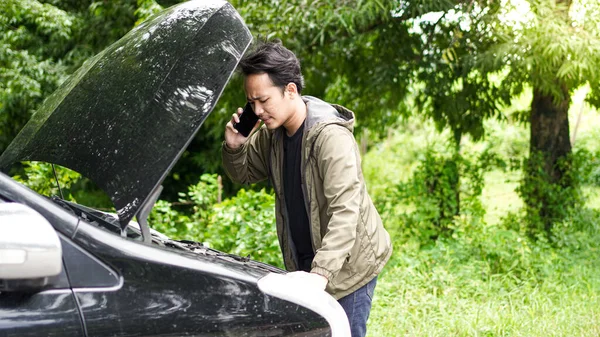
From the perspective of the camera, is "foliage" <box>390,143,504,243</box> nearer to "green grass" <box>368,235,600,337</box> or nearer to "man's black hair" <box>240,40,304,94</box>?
"green grass" <box>368,235,600,337</box>

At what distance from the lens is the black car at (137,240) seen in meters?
1.88

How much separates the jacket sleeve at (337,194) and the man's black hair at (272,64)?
0.81 ft

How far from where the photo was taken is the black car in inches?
73.9

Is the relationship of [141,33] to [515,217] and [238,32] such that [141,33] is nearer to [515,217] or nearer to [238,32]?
[238,32]

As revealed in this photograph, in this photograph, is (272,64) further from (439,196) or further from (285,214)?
(439,196)

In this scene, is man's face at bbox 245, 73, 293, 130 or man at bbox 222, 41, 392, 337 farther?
man's face at bbox 245, 73, 293, 130

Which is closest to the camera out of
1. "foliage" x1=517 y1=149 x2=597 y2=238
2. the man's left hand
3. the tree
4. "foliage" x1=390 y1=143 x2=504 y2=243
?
the man's left hand

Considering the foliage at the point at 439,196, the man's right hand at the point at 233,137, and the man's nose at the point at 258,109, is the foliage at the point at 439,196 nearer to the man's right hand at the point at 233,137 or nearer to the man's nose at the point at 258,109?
the man's right hand at the point at 233,137

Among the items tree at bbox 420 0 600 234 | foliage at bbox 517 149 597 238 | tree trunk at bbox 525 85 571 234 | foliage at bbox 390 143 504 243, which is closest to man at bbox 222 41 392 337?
tree at bbox 420 0 600 234

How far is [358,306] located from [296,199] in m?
0.48

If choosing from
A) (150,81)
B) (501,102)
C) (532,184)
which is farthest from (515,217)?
(150,81)

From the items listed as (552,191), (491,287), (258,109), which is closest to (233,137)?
(258,109)

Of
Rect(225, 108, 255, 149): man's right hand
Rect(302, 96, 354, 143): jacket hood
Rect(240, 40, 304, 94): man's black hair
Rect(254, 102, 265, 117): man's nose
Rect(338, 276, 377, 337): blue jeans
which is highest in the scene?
Rect(240, 40, 304, 94): man's black hair

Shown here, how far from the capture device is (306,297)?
7.24 feet
